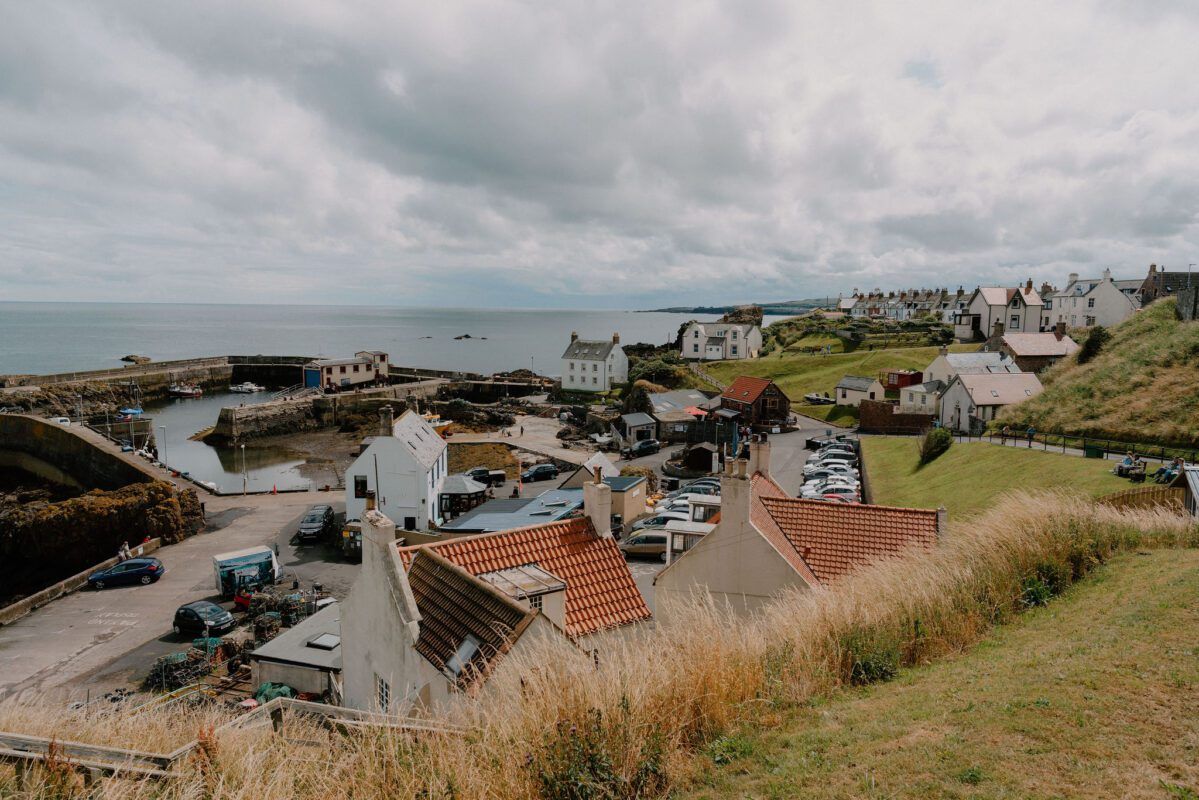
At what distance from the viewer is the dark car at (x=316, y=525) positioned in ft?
102

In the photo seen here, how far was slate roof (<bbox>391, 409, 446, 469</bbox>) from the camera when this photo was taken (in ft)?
107

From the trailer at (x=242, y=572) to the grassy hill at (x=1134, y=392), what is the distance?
4002 cm

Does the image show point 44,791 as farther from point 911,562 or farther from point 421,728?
point 911,562

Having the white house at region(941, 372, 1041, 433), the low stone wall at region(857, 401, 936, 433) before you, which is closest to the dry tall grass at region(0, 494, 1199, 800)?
the white house at region(941, 372, 1041, 433)

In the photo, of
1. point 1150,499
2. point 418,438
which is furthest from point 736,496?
point 418,438

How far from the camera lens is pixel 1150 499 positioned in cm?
1655

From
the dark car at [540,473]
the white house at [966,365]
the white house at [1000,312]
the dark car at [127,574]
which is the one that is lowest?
the dark car at [127,574]

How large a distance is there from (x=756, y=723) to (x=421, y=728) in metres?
3.24

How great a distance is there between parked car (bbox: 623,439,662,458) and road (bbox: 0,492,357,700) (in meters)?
24.9

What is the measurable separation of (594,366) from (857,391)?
1351 inches

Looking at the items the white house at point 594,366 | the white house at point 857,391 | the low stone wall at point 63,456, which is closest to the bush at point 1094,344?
the white house at point 857,391

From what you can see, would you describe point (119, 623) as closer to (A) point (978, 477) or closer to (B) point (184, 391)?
(A) point (978, 477)

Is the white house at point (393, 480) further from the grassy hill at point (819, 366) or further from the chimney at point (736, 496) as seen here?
the grassy hill at point (819, 366)

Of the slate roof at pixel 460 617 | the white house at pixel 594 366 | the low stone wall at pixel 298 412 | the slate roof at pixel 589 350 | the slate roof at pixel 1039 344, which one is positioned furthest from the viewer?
the slate roof at pixel 589 350
